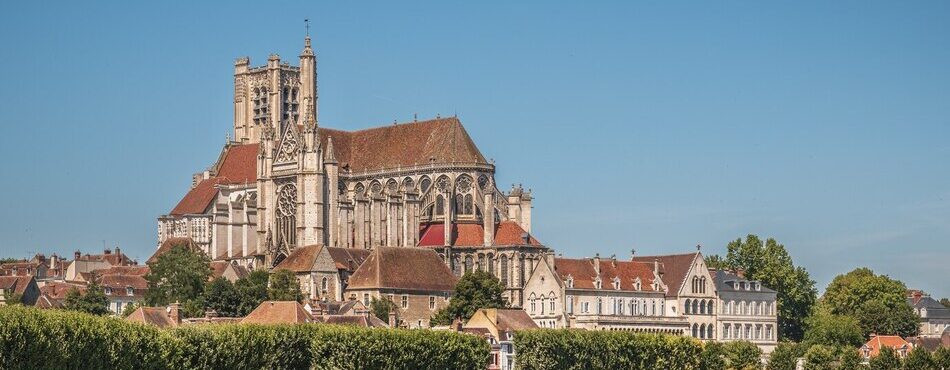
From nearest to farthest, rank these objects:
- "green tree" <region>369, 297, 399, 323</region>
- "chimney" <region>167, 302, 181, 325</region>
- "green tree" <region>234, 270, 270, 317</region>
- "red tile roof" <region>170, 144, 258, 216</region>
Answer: "chimney" <region>167, 302, 181, 325</region>, "green tree" <region>234, 270, 270, 317</region>, "green tree" <region>369, 297, 399, 323</region>, "red tile roof" <region>170, 144, 258, 216</region>

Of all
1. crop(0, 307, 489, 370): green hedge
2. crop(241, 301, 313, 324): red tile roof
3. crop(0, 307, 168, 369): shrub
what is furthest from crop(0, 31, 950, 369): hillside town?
crop(0, 307, 168, 369): shrub

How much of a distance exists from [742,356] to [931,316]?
5034 centimetres

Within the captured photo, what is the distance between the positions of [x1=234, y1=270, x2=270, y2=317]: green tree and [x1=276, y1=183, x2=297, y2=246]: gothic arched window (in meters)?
11.9

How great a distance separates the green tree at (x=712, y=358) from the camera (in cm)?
11131

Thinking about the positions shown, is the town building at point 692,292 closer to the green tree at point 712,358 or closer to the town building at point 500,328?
the green tree at point 712,358

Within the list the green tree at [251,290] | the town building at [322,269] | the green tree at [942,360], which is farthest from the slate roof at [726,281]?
the green tree at [251,290]

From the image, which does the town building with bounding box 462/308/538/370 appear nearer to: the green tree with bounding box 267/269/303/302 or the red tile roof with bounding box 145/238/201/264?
the green tree with bounding box 267/269/303/302

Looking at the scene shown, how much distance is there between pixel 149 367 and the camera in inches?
2896

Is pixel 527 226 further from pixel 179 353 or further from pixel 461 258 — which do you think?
pixel 179 353

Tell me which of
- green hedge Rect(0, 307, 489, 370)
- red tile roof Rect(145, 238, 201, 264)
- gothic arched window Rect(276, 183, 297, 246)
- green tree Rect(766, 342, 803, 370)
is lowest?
green tree Rect(766, 342, 803, 370)

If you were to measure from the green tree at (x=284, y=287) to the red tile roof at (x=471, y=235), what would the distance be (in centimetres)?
1409

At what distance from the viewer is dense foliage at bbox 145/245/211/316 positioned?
461 ft

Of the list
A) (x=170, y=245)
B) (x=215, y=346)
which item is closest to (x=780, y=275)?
(x=170, y=245)

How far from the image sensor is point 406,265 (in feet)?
478
